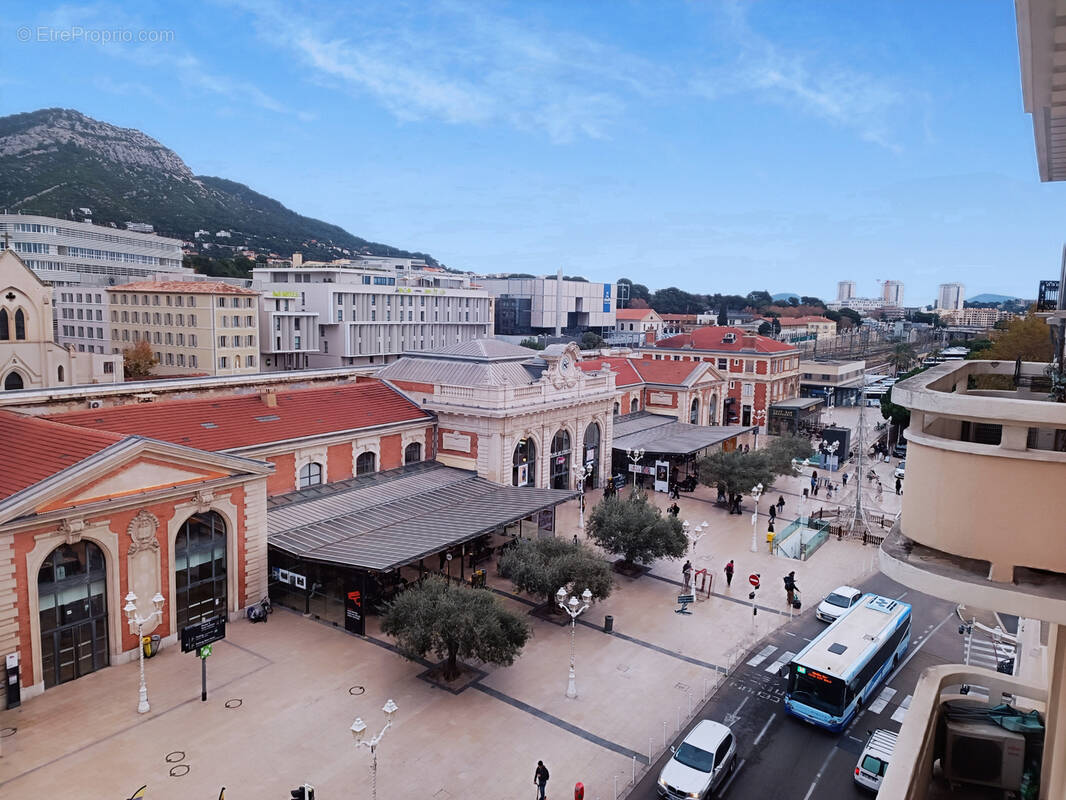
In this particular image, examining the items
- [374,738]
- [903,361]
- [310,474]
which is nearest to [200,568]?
[310,474]

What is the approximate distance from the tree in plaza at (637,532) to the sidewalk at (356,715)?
3.66m

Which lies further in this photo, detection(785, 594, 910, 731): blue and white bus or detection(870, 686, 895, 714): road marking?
detection(870, 686, 895, 714): road marking

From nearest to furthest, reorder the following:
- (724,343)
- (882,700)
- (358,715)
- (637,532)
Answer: (358,715), (882,700), (637,532), (724,343)

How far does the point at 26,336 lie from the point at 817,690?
5590cm

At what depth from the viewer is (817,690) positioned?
21.2 m

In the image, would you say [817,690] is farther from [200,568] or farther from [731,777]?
[200,568]

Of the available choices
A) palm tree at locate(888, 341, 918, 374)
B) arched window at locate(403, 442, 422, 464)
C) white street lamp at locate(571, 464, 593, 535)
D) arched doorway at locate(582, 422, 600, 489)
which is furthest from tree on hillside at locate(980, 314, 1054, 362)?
palm tree at locate(888, 341, 918, 374)

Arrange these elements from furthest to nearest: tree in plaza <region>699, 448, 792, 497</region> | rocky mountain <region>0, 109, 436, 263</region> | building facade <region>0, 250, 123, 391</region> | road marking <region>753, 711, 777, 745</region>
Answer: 1. rocky mountain <region>0, 109, 436, 263</region>
2. building facade <region>0, 250, 123, 391</region>
3. tree in plaza <region>699, 448, 792, 497</region>
4. road marking <region>753, 711, 777, 745</region>

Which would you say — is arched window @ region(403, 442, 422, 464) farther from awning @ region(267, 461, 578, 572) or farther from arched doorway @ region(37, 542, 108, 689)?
arched doorway @ region(37, 542, 108, 689)

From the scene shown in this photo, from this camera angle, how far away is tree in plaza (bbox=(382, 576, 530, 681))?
21.6m

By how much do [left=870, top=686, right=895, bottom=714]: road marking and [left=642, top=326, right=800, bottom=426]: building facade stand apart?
49.2 meters

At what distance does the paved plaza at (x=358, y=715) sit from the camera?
17922 millimetres

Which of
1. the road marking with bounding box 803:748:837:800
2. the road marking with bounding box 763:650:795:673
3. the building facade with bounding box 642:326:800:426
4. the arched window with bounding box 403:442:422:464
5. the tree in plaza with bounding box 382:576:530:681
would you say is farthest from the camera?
the building facade with bounding box 642:326:800:426

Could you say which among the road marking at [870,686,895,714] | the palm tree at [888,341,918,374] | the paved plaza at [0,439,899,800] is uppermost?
the palm tree at [888,341,918,374]
